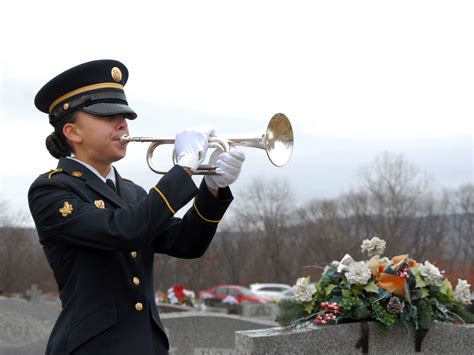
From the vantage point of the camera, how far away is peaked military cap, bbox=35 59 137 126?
3.23 metres

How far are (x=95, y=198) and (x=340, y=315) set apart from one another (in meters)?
2.99

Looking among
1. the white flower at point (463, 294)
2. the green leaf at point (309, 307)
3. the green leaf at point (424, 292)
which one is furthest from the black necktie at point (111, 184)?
the white flower at point (463, 294)

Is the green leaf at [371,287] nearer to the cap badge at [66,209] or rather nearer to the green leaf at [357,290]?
the green leaf at [357,290]

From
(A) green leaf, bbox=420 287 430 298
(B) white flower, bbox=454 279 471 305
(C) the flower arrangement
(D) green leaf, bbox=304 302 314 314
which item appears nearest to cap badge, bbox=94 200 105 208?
(C) the flower arrangement

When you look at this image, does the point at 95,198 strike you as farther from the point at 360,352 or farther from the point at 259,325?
the point at 259,325

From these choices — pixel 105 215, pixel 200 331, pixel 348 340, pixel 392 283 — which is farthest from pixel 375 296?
pixel 200 331

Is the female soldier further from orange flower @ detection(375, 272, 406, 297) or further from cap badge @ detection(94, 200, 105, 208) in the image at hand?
orange flower @ detection(375, 272, 406, 297)

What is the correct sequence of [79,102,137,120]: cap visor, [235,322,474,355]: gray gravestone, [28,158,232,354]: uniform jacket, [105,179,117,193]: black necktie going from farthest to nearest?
[235,322,474,355]: gray gravestone < [105,179,117,193]: black necktie < [79,102,137,120]: cap visor < [28,158,232,354]: uniform jacket

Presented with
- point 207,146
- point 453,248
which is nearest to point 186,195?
point 207,146

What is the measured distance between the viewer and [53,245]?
312 cm

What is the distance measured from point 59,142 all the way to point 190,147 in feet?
2.00

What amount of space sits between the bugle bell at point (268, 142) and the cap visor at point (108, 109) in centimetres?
10

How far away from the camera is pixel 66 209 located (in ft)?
9.84

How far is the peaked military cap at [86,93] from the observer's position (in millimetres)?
3230
